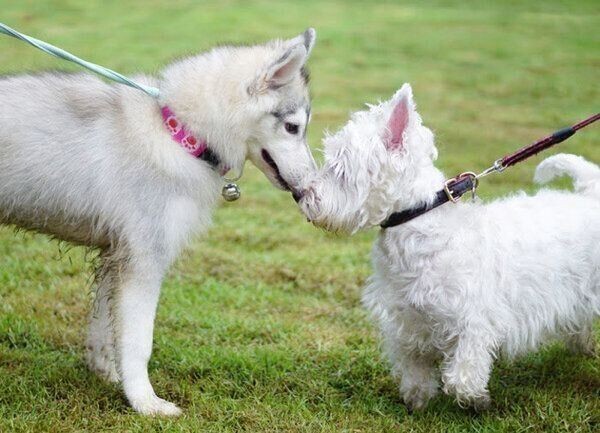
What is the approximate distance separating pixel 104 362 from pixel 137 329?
1.87 ft

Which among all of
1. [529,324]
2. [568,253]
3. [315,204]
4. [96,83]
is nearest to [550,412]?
[529,324]

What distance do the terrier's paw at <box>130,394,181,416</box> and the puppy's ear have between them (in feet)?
5.42

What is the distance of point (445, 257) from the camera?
387 cm

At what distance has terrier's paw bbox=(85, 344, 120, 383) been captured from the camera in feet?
14.9

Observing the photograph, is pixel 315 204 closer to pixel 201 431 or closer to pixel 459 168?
pixel 201 431

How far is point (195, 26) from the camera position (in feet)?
58.9

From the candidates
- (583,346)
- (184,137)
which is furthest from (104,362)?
(583,346)

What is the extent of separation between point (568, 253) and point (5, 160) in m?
2.70

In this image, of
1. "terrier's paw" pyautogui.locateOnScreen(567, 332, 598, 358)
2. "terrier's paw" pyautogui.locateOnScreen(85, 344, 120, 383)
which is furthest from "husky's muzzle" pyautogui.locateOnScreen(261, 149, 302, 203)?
"terrier's paw" pyautogui.locateOnScreen(567, 332, 598, 358)

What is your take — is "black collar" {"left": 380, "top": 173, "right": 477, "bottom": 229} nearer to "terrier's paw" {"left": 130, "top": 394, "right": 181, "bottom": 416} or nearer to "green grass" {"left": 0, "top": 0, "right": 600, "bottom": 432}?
"green grass" {"left": 0, "top": 0, "right": 600, "bottom": 432}

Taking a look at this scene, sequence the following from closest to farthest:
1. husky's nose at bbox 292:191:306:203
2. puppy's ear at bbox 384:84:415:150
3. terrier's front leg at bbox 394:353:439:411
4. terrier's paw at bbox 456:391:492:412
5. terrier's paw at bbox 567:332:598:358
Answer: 1. puppy's ear at bbox 384:84:415:150
2. terrier's paw at bbox 456:391:492:412
3. husky's nose at bbox 292:191:306:203
4. terrier's front leg at bbox 394:353:439:411
5. terrier's paw at bbox 567:332:598:358

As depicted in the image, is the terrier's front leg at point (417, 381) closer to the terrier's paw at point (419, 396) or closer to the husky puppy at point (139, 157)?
the terrier's paw at point (419, 396)

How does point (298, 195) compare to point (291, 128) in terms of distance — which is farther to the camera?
point (291, 128)

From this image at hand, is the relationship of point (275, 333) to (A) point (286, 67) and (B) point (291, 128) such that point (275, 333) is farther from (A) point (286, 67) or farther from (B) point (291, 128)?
(A) point (286, 67)
